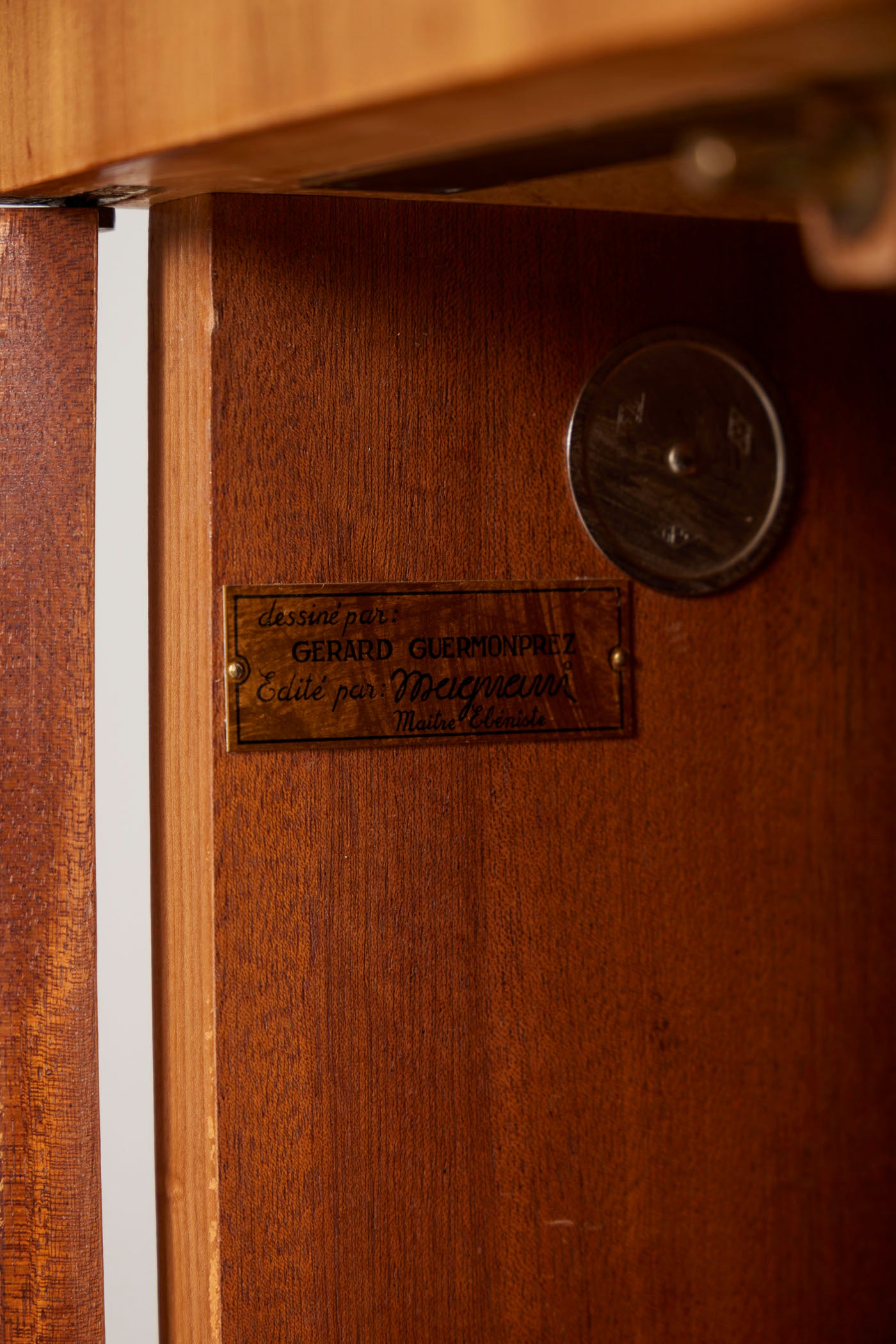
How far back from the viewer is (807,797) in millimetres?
973

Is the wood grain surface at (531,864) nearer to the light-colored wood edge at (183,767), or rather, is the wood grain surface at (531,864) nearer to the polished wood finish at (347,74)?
the light-colored wood edge at (183,767)

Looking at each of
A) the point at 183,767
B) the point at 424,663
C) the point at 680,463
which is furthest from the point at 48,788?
the point at 680,463

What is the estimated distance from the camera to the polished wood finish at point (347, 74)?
0.44m

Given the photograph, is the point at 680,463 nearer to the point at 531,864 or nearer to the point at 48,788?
the point at 531,864

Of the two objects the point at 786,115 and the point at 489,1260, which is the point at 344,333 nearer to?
the point at 786,115

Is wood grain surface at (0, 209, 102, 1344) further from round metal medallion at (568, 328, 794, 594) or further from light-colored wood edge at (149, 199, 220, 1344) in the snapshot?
round metal medallion at (568, 328, 794, 594)

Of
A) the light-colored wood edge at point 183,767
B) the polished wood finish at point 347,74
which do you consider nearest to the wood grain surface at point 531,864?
the light-colored wood edge at point 183,767

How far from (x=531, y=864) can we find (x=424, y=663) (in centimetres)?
17

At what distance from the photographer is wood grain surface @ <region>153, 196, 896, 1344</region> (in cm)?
86

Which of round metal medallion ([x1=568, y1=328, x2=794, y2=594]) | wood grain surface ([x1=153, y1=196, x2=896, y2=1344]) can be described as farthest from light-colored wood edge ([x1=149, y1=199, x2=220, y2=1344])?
round metal medallion ([x1=568, y1=328, x2=794, y2=594])

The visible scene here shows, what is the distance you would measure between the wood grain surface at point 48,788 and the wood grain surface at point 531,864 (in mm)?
65

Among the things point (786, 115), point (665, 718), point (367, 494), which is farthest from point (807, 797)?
point (786, 115)

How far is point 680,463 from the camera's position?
0.92m

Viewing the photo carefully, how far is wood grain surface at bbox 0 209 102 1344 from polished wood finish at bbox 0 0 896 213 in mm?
89
